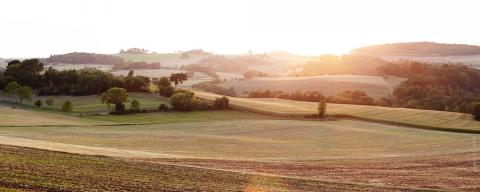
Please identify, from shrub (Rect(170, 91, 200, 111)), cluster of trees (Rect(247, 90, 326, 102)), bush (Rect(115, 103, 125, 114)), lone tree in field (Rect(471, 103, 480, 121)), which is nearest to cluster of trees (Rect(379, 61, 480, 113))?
lone tree in field (Rect(471, 103, 480, 121))

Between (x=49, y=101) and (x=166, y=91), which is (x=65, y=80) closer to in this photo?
(x=49, y=101)

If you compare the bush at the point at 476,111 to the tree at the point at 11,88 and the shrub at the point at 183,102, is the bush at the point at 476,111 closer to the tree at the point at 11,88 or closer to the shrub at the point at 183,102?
the shrub at the point at 183,102

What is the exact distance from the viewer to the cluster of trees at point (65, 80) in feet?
338

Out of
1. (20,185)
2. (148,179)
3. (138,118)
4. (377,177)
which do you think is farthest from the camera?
(138,118)

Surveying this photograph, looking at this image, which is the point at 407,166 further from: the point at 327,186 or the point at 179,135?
the point at 179,135

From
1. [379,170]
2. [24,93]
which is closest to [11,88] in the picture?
[24,93]

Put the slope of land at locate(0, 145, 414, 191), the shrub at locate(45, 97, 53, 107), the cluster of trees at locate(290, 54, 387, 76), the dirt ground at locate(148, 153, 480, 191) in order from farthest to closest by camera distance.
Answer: the cluster of trees at locate(290, 54, 387, 76), the shrub at locate(45, 97, 53, 107), the dirt ground at locate(148, 153, 480, 191), the slope of land at locate(0, 145, 414, 191)

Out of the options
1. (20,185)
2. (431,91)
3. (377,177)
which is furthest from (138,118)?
(431,91)

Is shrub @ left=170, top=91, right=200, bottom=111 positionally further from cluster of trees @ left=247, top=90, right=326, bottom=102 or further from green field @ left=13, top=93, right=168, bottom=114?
cluster of trees @ left=247, top=90, right=326, bottom=102

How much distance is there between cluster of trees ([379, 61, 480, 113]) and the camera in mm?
111000

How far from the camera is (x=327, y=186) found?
102 feet

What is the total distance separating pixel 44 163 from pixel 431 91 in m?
107

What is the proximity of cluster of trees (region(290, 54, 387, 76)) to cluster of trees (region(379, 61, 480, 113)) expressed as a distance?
11.9 m

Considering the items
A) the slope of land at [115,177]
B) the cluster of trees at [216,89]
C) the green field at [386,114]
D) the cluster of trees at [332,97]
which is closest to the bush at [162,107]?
the green field at [386,114]
